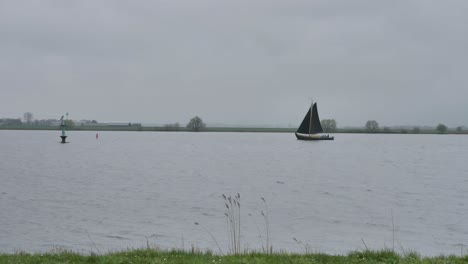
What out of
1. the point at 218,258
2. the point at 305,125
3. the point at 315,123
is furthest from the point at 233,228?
the point at 305,125

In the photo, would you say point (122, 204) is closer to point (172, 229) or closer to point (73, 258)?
point (172, 229)

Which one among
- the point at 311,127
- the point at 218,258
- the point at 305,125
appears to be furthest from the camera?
the point at 305,125

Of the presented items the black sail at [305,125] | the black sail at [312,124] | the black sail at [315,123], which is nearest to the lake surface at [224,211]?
the black sail at [315,123]

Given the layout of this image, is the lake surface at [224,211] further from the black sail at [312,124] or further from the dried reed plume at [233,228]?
the black sail at [312,124]

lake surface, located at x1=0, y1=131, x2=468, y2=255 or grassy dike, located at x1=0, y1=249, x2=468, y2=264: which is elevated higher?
grassy dike, located at x1=0, y1=249, x2=468, y2=264

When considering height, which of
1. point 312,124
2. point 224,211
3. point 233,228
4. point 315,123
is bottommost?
point 224,211

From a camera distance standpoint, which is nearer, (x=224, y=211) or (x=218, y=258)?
(x=218, y=258)

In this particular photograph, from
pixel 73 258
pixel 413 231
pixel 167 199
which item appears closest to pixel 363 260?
pixel 73 258

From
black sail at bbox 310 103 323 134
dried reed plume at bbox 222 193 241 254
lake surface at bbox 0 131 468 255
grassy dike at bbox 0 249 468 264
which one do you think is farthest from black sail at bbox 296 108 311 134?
grassy dike at bbox 0 249 468 264

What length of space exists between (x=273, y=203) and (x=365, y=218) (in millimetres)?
5184

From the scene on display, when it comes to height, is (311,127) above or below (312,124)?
below

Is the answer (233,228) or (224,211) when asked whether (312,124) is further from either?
(233,228)

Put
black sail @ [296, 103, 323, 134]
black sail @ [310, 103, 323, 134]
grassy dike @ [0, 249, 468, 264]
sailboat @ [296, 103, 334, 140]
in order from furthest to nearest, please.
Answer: sailboat @ [296, 103, 334, 140], black sail @ [296, 103, 323, 134], black sail @ [310, 103, 323, 134], grassy dike @ [0, 249, 468, 264]

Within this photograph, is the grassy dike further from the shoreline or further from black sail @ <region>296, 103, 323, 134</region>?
black sail @ <region>296, 103, 323, 134</region>
